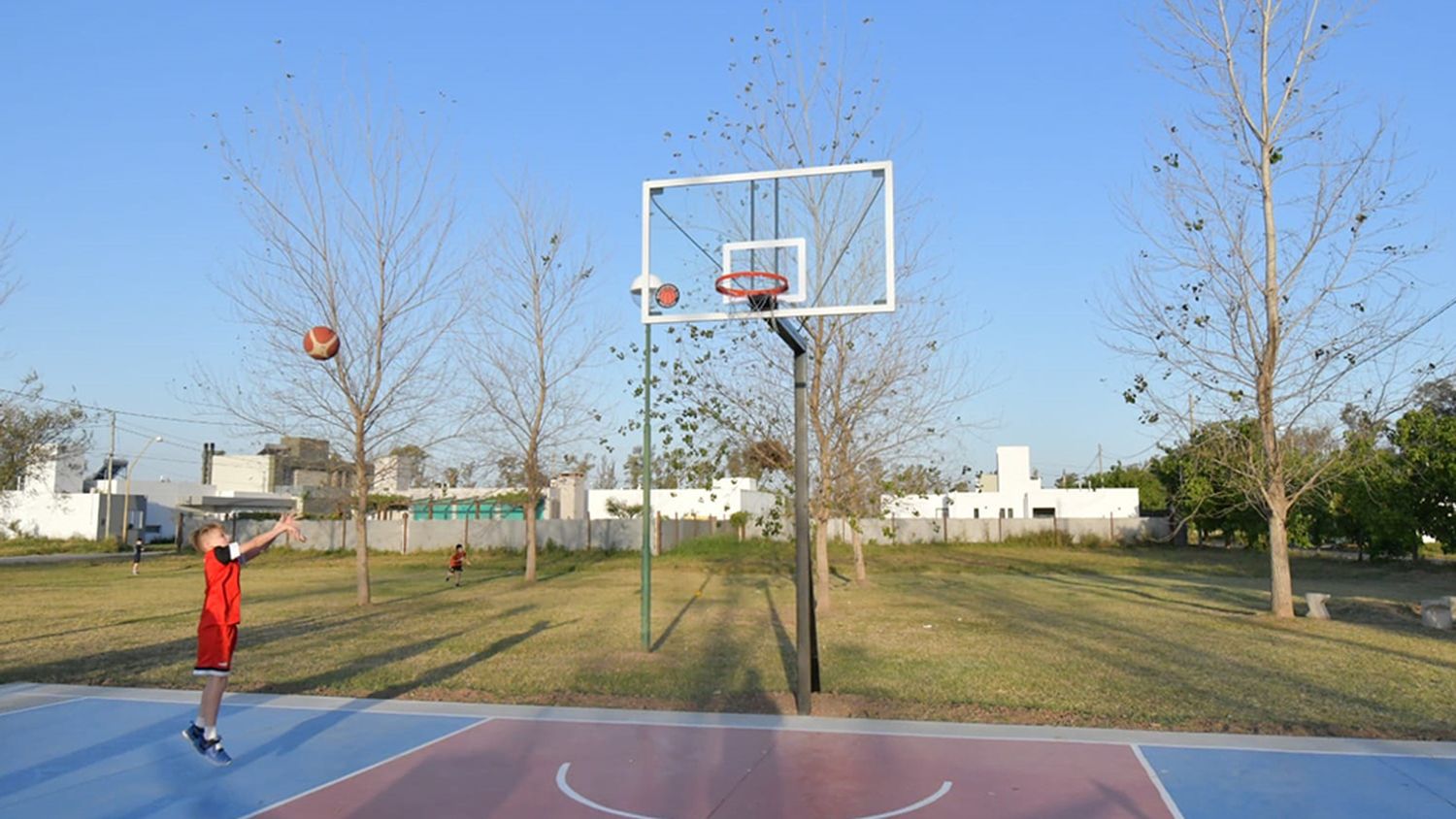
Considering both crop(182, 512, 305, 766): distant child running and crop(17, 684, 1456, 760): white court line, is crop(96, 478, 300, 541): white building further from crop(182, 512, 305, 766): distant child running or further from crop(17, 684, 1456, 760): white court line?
crop(182, 512, 305, 766): distant child running

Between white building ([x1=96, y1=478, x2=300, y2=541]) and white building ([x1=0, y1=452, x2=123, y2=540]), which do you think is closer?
white building ([x1=96, y1=478, x2=300, y2=541])

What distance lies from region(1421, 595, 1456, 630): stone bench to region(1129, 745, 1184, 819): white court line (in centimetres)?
1220

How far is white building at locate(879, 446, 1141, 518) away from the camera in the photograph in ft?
213

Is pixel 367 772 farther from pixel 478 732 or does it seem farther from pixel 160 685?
pixel 160 685

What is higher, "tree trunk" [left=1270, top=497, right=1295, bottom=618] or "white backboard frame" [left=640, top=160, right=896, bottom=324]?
"white backboard frame" [left=640, top=160, right=896, bottom=324]

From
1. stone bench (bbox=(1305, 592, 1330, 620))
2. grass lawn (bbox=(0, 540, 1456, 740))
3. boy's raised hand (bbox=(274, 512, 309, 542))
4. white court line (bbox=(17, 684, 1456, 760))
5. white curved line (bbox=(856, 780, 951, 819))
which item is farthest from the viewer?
stone bench (bbox=(1305, 592, 1330, 620))

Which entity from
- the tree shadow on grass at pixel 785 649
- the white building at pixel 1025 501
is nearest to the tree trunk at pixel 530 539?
the tree shadow on grass at pixel 785 649

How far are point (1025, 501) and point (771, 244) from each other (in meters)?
59.9

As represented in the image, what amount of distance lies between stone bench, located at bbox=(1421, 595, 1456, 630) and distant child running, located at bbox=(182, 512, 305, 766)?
17.8m

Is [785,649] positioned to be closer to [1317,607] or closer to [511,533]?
[1317,607]

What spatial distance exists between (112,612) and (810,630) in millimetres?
15907

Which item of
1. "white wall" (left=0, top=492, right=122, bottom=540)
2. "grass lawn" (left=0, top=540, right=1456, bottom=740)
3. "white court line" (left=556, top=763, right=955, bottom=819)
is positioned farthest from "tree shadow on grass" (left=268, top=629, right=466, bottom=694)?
"white wall" (left=0, top=492, right=122, bottom=540)

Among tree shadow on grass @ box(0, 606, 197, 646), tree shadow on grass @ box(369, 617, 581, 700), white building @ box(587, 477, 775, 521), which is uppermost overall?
white building @ box(587, 477, 775, 521)

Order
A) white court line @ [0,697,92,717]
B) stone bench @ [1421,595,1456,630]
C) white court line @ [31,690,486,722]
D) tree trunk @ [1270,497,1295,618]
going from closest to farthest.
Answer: white court line @ [0,697,92,717] < white court line @ [31,690,486,722] < stone bench @ [1421,595,1456,630] < tree trunk @ [1270,497,1295,618]
